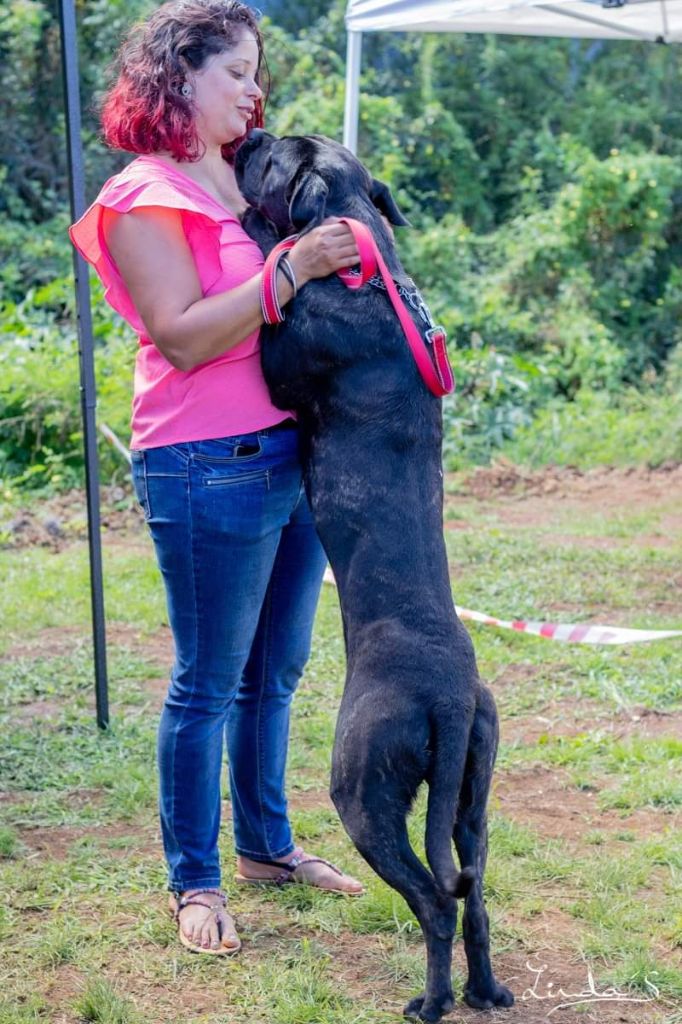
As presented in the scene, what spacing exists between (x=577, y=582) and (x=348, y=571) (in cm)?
391

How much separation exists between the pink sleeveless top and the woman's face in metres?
0.13

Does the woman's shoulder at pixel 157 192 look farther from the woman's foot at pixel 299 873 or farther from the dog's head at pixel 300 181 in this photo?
the woman's foot at pixel 299 873

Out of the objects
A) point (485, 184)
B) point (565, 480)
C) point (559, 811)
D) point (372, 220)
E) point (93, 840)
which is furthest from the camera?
point (485, 184)

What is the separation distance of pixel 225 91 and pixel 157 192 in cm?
34

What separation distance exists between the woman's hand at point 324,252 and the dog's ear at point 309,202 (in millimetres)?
76

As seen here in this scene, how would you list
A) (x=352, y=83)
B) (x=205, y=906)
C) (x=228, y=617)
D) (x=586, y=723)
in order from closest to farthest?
(x=228, y=617) → (x=205, y=906) → (x=586, y=723) → (x=352, y=83)

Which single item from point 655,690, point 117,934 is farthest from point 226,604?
point 655,690

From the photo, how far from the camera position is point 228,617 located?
290cm

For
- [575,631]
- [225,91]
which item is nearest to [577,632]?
[575,631]

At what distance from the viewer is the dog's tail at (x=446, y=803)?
249 centimetres

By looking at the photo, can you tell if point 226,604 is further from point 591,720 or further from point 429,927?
point 591,720

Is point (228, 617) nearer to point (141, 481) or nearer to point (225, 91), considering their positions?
point (141, 481)

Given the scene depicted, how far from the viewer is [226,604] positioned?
2.89 m
